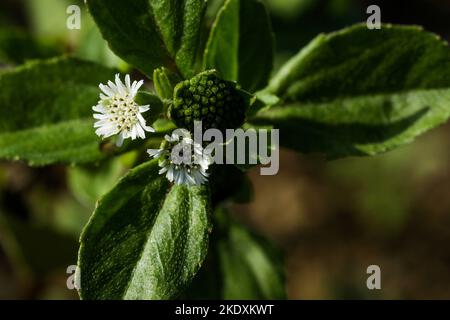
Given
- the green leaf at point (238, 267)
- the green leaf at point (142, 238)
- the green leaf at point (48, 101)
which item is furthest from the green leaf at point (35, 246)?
the green leaf at point (142, 238)

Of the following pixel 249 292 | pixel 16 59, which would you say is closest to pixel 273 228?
pixel 249 292

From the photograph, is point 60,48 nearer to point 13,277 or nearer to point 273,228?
point 13,277

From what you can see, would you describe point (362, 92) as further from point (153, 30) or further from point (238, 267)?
point (238, 267)

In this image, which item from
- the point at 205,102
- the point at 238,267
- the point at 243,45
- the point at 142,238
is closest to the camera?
the point at 205,102

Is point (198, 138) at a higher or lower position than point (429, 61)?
lower

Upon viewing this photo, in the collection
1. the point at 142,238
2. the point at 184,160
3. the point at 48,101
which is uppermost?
the point at 48,101

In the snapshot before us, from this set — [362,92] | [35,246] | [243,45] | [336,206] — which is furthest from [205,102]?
[336,206]
